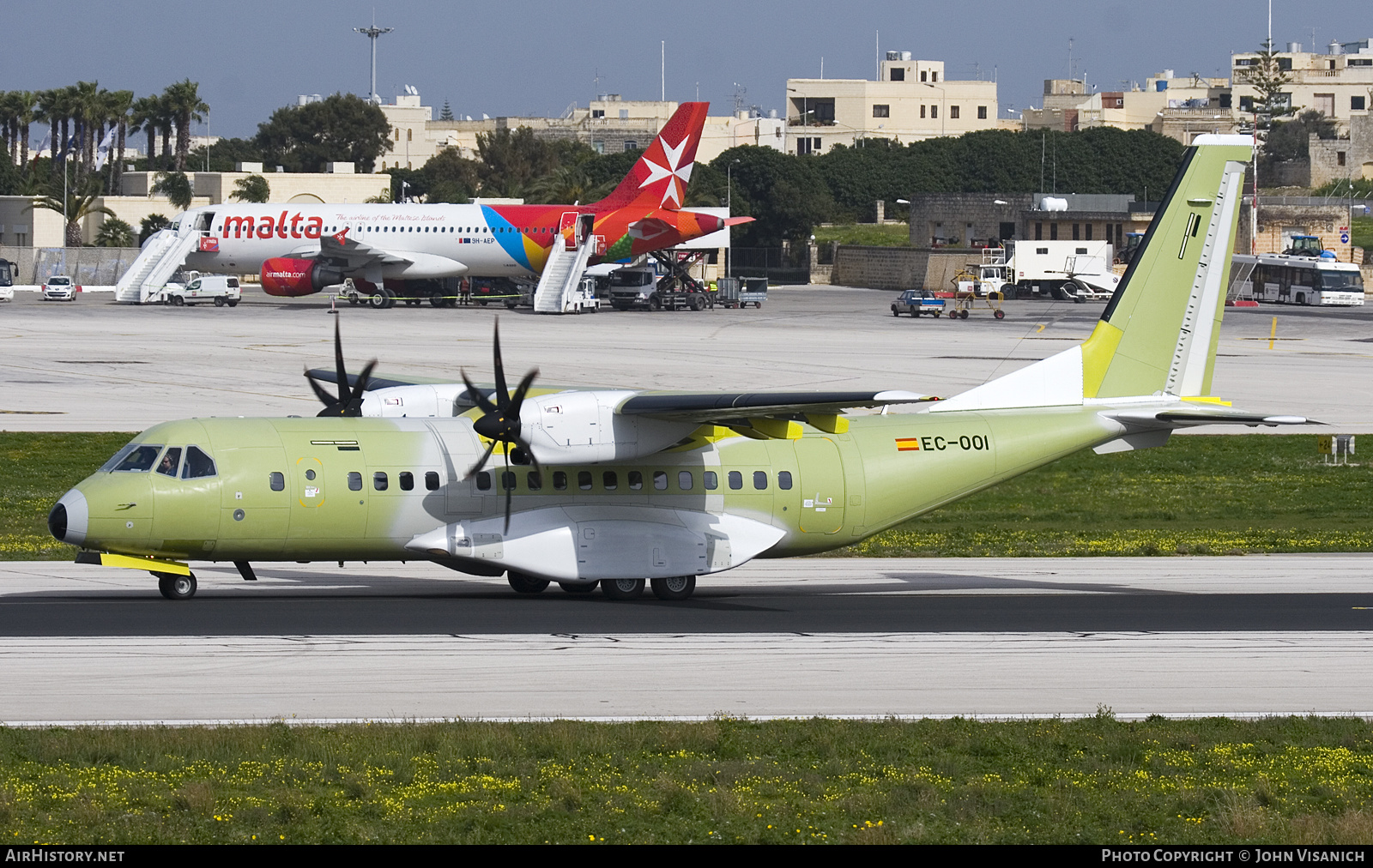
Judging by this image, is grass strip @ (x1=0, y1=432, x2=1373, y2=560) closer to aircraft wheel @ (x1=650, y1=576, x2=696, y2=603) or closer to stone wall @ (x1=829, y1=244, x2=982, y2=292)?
aircraft wheel @ (x1=650, y1=576, x2=696, y2=603)

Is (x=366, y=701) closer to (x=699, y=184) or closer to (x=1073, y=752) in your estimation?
(x=1073, y=752)

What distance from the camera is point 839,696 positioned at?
61.4 feet

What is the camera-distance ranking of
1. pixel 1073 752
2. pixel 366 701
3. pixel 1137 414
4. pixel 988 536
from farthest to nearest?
pixel 988 536
pixel 1137 414
pixel 366 701
pixel 1073 752

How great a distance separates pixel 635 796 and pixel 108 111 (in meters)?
178

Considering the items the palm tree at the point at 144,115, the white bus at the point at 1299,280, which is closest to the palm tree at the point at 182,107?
the palm tree at the point at 144,115

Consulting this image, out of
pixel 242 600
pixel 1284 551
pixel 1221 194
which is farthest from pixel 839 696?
pixel 1284 551

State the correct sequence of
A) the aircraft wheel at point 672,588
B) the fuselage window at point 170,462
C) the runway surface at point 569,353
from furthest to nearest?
1. the runway surface at point 569,353
2. the aircraft wheel at point 672,588
3. the fuselage window at point 170,462

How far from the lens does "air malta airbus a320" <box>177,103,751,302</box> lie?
313 feet

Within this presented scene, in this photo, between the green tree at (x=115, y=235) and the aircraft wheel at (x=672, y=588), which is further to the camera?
the green tree at (x=115, y=235)

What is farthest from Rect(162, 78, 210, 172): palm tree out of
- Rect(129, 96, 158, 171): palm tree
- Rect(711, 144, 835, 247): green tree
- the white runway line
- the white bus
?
the white runway line

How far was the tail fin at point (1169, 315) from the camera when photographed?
90.5 feet

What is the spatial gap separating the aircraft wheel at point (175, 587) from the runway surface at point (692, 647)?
12.4 inches

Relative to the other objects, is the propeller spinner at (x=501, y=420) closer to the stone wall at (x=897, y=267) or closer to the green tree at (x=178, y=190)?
the stone wall at (x=897, y=267)

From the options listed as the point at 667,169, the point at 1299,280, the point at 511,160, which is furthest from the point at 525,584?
the point at 511,160
